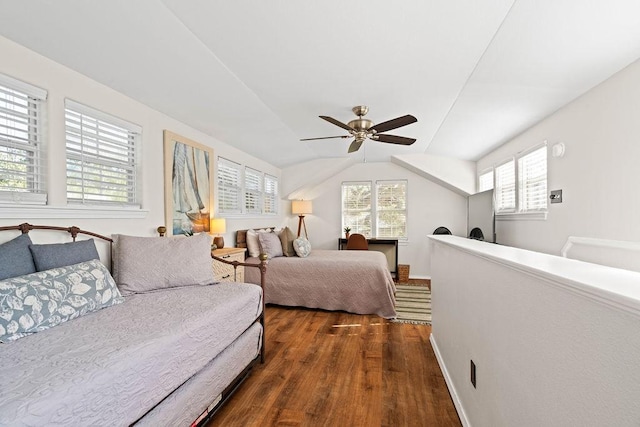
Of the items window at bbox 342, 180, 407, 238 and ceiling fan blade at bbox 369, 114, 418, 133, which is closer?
ceiling fan blade at bbox 369, 114, 418, 133

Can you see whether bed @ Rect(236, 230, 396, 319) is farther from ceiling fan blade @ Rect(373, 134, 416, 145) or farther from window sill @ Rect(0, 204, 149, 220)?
window sill @ Rect(0, 204, 149, 220)

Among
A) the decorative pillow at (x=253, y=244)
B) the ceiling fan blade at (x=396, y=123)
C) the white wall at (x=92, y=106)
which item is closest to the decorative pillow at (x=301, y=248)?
the decorative pillow at (x=253, y=244)

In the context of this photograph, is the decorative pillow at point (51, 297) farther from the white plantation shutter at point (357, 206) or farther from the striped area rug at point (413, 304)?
the white plantation shutter at point (357, 206)

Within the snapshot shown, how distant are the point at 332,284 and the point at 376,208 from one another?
3.01 metres

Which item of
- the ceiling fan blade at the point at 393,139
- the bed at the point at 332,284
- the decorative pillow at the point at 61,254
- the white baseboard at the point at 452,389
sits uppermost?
the ceiling fan blade at the point at 393,139

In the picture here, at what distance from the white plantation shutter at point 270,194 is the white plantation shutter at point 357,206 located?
156 centimetres

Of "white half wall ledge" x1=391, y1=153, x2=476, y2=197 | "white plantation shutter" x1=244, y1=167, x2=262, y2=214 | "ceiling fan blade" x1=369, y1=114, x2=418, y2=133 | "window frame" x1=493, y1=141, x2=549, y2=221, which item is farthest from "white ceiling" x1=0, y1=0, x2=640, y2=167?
"white half wall ledge" x1=391, y1=153, x2=476, y2=197

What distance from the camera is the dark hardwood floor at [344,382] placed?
73.6 inches

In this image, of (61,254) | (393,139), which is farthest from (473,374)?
(393,139)

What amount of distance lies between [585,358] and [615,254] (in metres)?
2.22

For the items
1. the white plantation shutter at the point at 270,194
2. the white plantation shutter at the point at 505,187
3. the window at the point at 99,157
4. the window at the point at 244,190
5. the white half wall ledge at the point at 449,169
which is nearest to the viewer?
the window at the point at 99,157

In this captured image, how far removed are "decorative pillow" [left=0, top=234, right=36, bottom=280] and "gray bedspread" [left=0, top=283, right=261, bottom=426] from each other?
43cm

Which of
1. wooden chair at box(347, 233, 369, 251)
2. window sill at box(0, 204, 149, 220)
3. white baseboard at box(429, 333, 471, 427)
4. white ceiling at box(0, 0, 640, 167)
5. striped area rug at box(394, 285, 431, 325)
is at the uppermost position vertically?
white ceiling at box(0, 0, 640, 167)

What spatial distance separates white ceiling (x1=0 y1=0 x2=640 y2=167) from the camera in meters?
1.75
